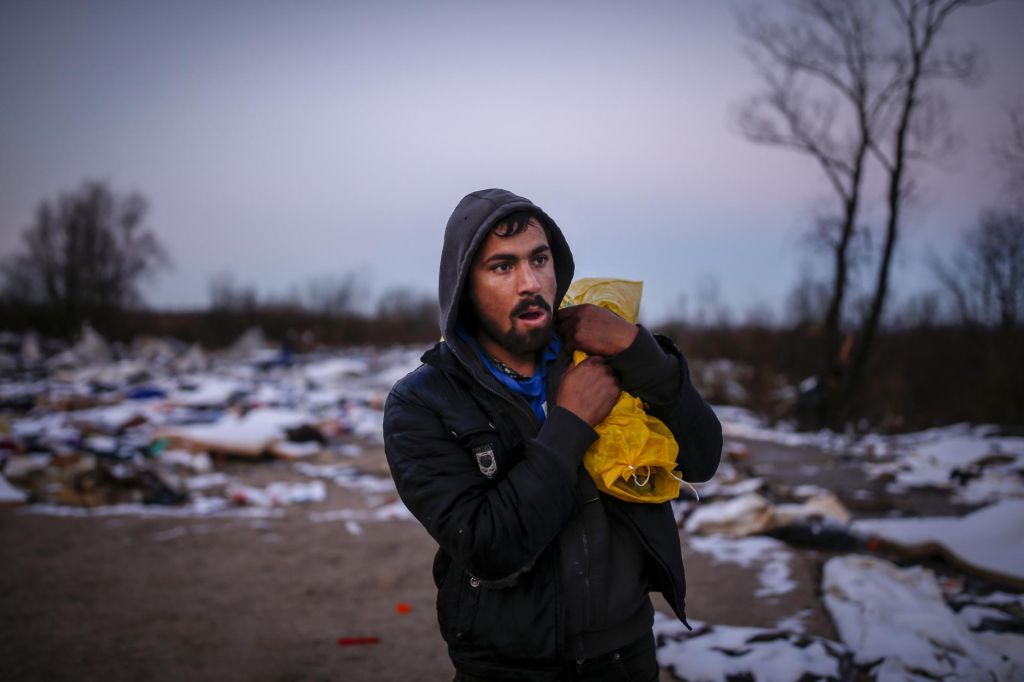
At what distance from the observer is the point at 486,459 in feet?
4.42

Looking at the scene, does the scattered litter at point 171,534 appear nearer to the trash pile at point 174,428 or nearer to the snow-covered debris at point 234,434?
the trash pile at point 174,428

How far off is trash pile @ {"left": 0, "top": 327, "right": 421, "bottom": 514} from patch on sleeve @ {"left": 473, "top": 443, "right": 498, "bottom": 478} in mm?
5774

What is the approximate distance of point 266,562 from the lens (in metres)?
4.77

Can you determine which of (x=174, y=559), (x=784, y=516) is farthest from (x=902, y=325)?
(x=174, y=559)

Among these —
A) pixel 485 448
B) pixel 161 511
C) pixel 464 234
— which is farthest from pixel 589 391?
pixel 161 511

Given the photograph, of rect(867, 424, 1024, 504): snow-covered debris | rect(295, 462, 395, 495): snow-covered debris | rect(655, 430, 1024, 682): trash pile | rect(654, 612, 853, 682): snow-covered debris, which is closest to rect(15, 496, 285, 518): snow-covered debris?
rect(295, 462, 395, 495): snow-covered debris

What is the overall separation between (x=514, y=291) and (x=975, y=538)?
4.48 m

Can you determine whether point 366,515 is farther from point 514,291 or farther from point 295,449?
point 514,291

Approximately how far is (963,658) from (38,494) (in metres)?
7.75

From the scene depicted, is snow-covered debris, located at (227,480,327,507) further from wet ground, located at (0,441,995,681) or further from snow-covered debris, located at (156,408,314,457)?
snow-covered debris, located at (156,408,314,457)

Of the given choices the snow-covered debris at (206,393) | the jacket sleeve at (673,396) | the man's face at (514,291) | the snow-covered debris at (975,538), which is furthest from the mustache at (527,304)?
the snow-covered debris at (206,393)

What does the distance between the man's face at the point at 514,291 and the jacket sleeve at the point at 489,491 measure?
246 millimetres

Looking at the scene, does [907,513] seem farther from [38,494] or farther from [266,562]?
[38,494]

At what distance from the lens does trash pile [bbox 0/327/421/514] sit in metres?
6.42
